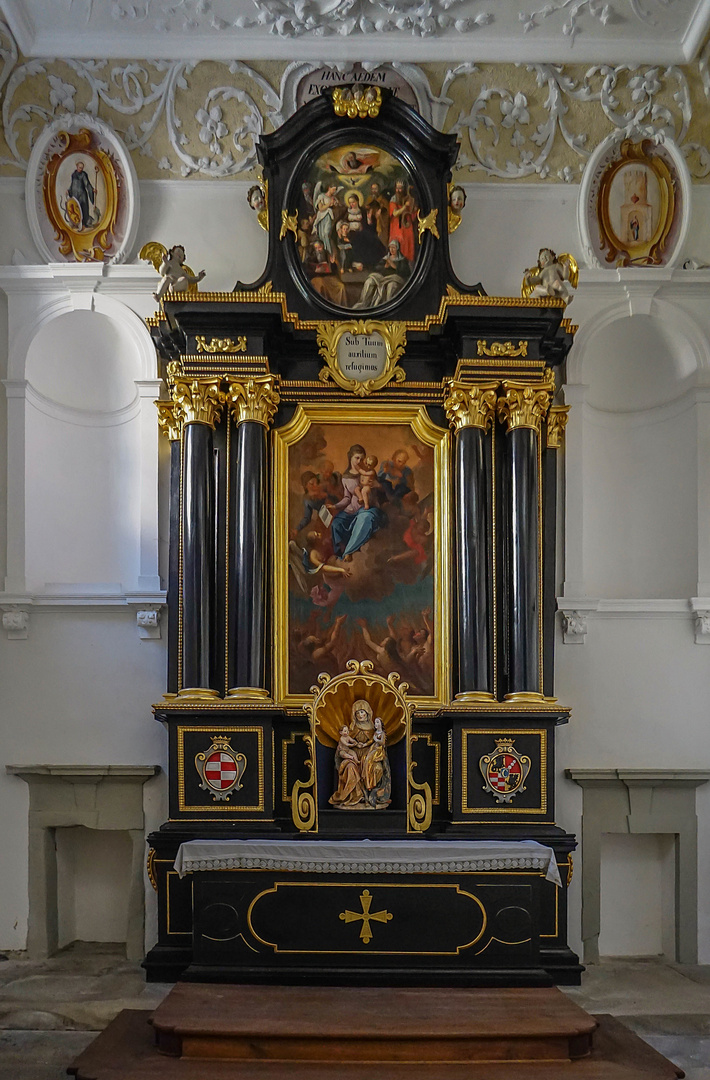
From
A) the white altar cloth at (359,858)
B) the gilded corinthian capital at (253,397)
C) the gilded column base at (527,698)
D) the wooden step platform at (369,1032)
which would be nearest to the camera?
the wooden step platform at (369,1032)

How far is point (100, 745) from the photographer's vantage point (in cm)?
889

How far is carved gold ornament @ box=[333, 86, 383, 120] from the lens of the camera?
8688 mm

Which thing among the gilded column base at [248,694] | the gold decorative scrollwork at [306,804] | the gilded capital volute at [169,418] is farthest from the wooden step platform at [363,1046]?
the gilded capital volute at [169,418]

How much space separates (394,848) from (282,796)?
3.96ft

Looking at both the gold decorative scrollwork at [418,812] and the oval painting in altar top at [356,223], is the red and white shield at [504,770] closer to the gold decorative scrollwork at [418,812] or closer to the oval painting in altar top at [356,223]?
the gold decorative scrollwork at [418,812]

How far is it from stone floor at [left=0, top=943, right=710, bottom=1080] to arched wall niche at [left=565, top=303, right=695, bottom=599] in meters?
2.94

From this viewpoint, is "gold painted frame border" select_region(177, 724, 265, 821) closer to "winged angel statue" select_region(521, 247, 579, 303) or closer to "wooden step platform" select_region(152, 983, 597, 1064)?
"wooden step platform" select_region(152, 983, 597, 1064)

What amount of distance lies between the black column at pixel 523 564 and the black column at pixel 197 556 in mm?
2207

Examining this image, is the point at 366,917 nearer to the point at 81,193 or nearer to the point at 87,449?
the point at 87,449

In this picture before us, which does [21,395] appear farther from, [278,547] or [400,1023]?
[400,1023]

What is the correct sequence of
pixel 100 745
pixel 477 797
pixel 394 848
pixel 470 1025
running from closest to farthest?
pixel 470 1025 < pixel 394 848 < pixel 477 797 < pixel 100 745

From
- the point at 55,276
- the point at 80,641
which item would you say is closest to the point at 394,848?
the point at 80,641

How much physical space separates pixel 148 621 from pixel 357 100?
4.25 metres

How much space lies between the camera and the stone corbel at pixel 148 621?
8.89 meters
